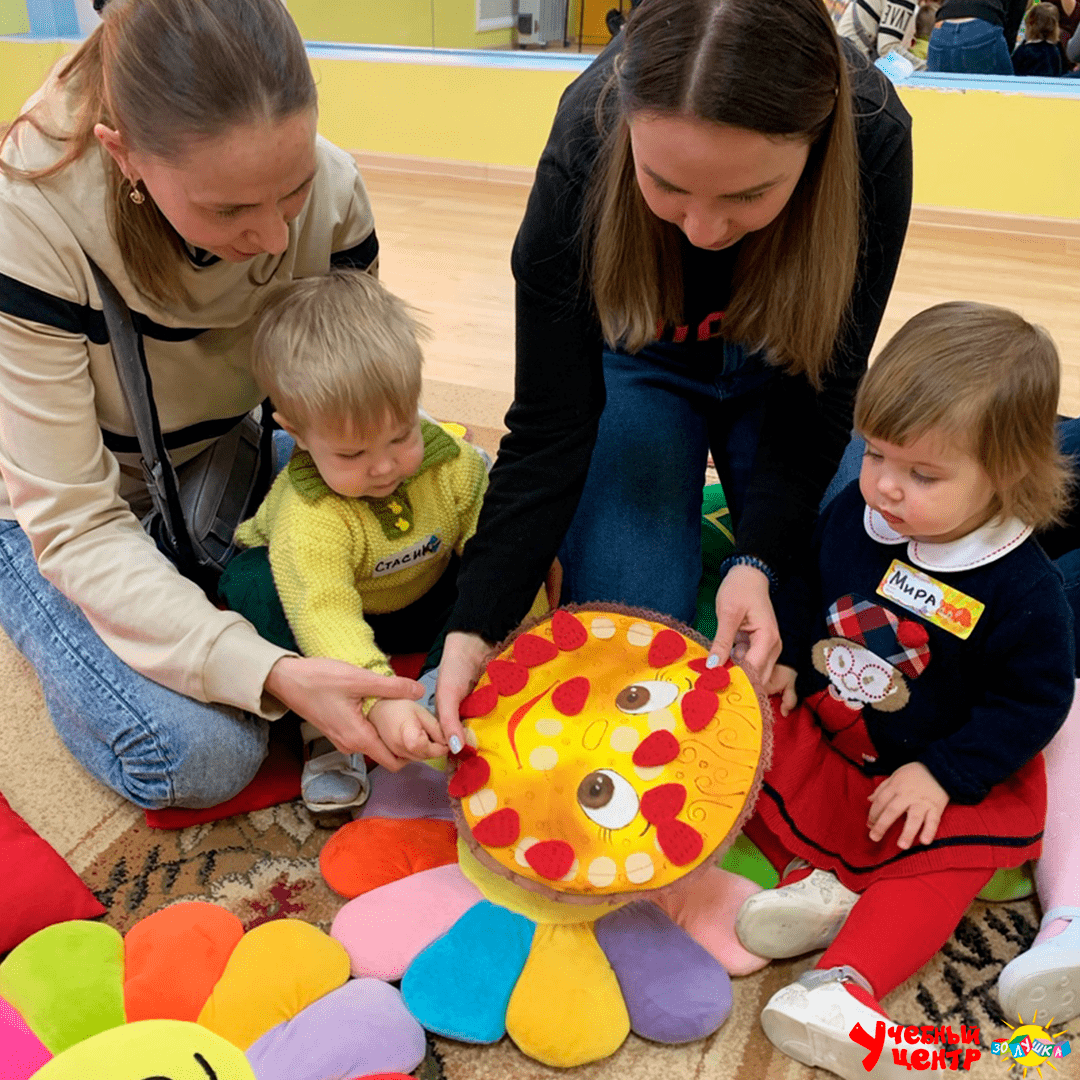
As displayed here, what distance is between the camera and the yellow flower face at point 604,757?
892mm

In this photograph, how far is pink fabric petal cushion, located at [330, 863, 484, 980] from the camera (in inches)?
35.4

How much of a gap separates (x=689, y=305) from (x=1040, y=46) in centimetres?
219

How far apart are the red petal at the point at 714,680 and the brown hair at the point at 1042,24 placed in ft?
7.95

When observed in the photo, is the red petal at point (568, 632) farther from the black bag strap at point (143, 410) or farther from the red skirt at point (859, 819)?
the black bag strap at point (143, 410)

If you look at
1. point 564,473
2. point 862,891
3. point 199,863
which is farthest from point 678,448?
point 199,863

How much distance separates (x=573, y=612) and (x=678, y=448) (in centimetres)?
29

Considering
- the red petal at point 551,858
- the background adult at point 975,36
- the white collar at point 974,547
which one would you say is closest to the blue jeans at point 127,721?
the red petal at point 551,858

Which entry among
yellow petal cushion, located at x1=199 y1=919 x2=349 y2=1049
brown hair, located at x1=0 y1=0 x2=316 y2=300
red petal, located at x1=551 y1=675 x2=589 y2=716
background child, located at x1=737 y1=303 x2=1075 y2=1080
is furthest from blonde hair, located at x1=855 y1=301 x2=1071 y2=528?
yellow petal cushion, located at x1=199 y1=919 x2=349 y2=1049

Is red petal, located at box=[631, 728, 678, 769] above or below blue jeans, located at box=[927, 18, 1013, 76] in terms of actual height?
below

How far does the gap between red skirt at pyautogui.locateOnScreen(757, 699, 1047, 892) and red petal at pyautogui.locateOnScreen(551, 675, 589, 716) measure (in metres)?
0.19

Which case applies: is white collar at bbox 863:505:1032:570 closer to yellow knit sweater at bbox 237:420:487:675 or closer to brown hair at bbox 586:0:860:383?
brown hair at bbox 586:0:860:383

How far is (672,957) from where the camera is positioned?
0.90m

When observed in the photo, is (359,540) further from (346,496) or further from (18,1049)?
(18,1049)

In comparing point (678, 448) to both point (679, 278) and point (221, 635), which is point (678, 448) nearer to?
point (679, 278)
